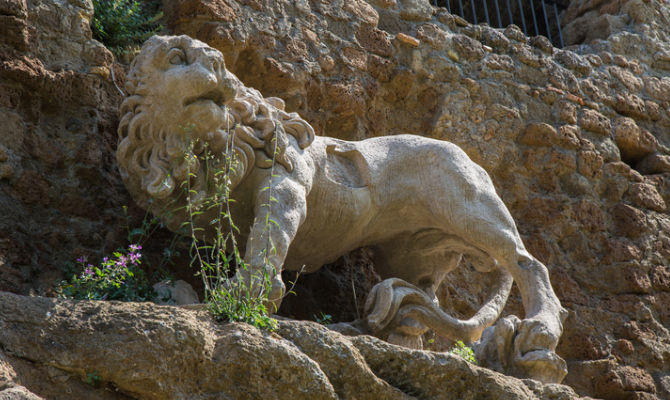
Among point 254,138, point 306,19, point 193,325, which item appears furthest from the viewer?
point 306,19

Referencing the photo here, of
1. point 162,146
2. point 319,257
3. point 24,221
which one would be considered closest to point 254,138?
point 162,146

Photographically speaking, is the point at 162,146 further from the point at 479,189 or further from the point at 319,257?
the point at 479,189

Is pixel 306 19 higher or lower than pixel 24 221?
higher

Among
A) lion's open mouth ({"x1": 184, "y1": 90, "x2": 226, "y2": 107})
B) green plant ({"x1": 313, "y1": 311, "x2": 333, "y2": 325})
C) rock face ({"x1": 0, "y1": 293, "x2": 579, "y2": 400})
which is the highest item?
lion's open mouth ({"x1": 184, "y1": 90, "x2": 226, "y2": 107})

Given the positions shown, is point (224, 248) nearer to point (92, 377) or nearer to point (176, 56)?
point (92, 377)

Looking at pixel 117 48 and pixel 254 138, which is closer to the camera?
pixel 254 138

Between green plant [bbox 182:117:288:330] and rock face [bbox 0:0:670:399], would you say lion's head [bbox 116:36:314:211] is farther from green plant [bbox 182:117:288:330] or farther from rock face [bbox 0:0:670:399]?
rock face [bbox 0:0:670:399]

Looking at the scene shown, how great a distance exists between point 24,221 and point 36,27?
0.78 m

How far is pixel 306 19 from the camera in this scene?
4.44 meters

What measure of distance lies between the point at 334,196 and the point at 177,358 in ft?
4.21

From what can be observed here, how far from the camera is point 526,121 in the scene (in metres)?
5.04

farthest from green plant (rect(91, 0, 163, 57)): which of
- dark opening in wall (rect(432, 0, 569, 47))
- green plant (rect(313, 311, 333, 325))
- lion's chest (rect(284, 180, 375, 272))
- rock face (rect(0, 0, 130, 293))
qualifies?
dark opening in wall (rect(432, 0, 569, 47))

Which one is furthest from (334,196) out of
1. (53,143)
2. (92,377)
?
(92,377)

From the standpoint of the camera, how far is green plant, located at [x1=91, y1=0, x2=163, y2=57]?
380 centimetres
